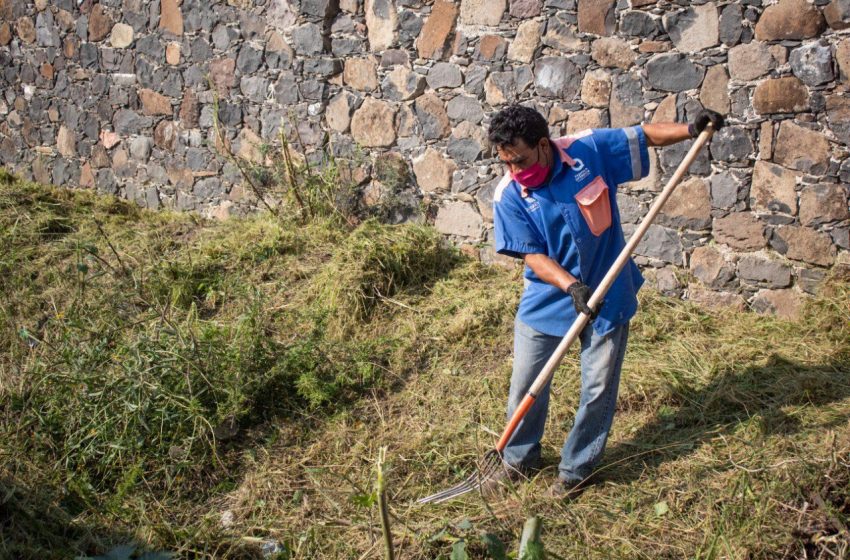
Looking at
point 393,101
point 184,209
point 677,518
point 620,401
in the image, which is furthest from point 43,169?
point 677,518

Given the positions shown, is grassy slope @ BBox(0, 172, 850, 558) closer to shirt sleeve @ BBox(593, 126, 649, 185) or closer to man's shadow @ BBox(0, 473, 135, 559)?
man's shadow @ BBox(0, 473, 135, 559)

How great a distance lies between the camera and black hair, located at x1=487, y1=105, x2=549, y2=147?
3080 mm

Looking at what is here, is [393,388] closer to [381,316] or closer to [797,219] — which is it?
[381,316]

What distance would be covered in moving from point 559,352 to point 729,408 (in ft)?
4.05

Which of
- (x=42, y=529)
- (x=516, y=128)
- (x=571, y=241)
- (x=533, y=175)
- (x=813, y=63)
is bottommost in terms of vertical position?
(x=42, y=529)

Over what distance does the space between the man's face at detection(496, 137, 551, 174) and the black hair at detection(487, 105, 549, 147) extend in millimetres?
16

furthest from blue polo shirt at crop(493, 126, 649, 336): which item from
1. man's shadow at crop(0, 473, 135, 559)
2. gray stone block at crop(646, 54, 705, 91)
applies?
man's shadow at crop(0, 473, 135, 559)

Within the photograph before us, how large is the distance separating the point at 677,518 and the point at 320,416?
72.8 inches

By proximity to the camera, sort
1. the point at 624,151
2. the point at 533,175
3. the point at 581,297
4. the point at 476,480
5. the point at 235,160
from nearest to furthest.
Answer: the point at 581,297
the point at 533,175
the point at 624,151
the point at 476,480
the point at 235,160

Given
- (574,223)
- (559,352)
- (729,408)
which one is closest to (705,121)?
(574,223)

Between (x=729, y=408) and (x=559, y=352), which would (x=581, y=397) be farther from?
(x=729, y=408)

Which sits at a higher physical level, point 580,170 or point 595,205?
point 580,170

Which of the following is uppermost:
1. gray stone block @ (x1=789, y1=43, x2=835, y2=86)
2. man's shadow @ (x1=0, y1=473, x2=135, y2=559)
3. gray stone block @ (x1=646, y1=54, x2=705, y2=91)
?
gray stone block @ (x1=789, y1=43, x2=835, y2=86)

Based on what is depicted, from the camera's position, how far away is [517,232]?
325 centimetres
